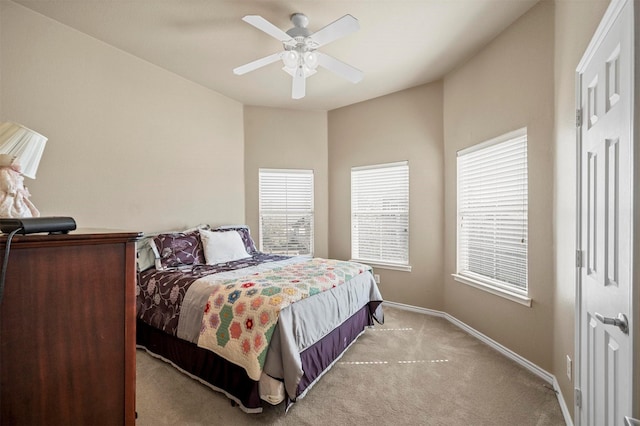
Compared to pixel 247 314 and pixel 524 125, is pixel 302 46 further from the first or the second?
pixel 247 314

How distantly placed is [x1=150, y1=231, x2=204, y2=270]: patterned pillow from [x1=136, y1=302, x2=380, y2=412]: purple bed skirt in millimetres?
583

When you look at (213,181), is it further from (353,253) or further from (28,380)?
(28,380)

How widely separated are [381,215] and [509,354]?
214cm

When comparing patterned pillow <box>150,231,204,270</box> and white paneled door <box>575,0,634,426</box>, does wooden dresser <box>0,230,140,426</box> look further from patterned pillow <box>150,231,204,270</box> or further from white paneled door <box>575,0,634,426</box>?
patterned pillow <box>150,231,204,270</box>

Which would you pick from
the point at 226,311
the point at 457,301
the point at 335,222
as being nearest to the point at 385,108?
the point at 335,222

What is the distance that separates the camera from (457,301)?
3.29 metres

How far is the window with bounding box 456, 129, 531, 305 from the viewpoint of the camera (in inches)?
98.7

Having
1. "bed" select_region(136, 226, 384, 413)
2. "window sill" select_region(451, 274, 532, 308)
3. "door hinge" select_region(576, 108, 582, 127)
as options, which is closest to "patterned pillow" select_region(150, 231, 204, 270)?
"bed" select_region(136, 226, 384, 413)

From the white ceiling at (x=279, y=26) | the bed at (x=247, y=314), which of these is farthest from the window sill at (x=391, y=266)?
the white ceiling at (x=279, y=26)

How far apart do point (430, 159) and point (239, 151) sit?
2675 millimetres

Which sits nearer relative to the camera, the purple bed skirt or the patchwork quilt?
the patchwork quilt

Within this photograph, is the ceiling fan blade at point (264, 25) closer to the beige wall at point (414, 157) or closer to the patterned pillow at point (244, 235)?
the beige wall at point (414, 157)

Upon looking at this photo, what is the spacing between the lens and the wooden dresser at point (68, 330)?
686 millimetres

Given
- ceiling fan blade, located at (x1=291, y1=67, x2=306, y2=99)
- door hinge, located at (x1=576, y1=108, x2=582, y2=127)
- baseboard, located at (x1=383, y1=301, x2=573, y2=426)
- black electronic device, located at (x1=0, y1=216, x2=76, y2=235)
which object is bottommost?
baseboard, located at (x1=383, y1=301, x2=573, y2=426)
